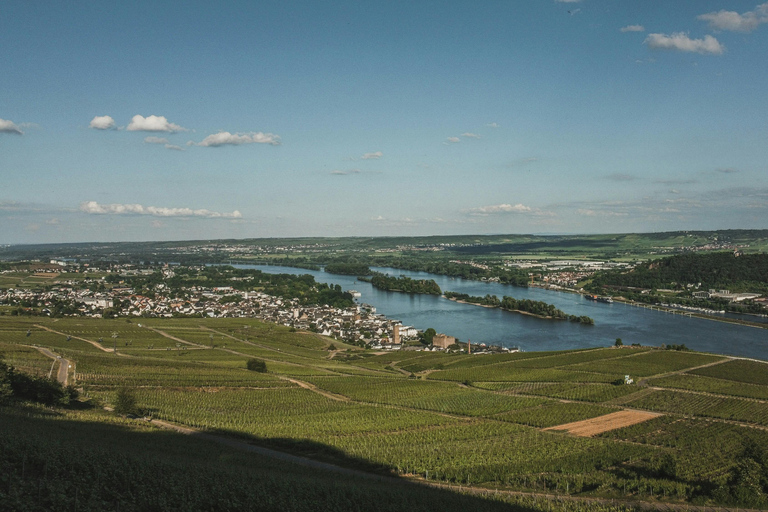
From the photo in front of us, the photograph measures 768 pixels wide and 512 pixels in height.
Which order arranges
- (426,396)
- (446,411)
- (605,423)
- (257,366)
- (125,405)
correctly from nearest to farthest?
(125,405) < (605,423) < (446,411) < (426,396) < (257,366)

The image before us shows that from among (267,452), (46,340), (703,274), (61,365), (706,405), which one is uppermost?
(703,274)

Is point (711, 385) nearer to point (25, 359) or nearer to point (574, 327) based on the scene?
point (574, 327)

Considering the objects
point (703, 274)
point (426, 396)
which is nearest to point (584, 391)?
point (426, 396)

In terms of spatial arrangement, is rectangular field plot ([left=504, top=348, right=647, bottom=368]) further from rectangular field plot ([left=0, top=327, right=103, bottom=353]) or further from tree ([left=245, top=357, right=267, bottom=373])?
rectangular field plot ([left=0, top=327, right=103, bottom=353])

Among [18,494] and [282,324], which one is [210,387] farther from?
[282,324]

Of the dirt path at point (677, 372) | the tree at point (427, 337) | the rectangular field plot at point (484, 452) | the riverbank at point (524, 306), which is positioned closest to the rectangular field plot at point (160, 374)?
the rectangular field plot at point (484, 452)

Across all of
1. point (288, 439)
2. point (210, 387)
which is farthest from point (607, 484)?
point (210, 387)
